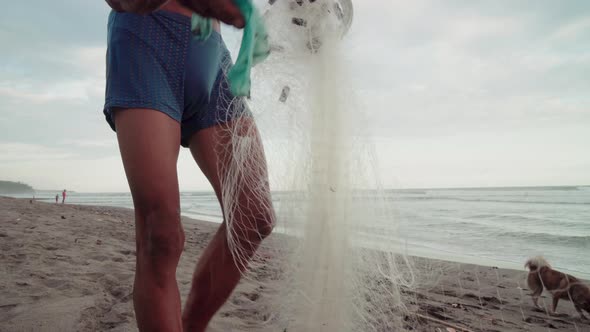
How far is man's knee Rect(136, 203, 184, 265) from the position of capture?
1.26m

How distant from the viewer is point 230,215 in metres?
1.53

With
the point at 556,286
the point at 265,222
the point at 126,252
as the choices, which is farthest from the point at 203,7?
the point at 126,252

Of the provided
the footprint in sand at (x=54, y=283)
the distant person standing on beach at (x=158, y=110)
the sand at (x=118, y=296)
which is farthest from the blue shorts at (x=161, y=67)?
the footprint in sand at (x=54, y=283)

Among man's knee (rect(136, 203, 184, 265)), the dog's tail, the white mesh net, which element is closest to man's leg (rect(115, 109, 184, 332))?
man's knee (rect(136, 203, 184, 265))

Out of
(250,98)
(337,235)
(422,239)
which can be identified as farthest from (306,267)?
(422,239)

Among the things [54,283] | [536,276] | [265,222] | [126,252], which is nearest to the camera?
[265,222]

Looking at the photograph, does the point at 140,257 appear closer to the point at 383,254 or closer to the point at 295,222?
the point at 295,222

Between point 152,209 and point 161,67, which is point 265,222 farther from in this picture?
point 161,67

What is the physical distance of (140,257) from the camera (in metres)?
1.30

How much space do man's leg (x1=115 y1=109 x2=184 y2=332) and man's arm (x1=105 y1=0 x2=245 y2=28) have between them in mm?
313

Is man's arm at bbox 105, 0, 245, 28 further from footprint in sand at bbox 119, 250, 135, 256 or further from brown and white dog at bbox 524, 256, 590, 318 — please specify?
footprint in sand at bbox 119, 250, 135, 256

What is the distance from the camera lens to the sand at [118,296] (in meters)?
2.12

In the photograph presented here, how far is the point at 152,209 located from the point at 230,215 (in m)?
0.35

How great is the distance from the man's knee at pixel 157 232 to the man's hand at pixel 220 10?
65 centimetres
